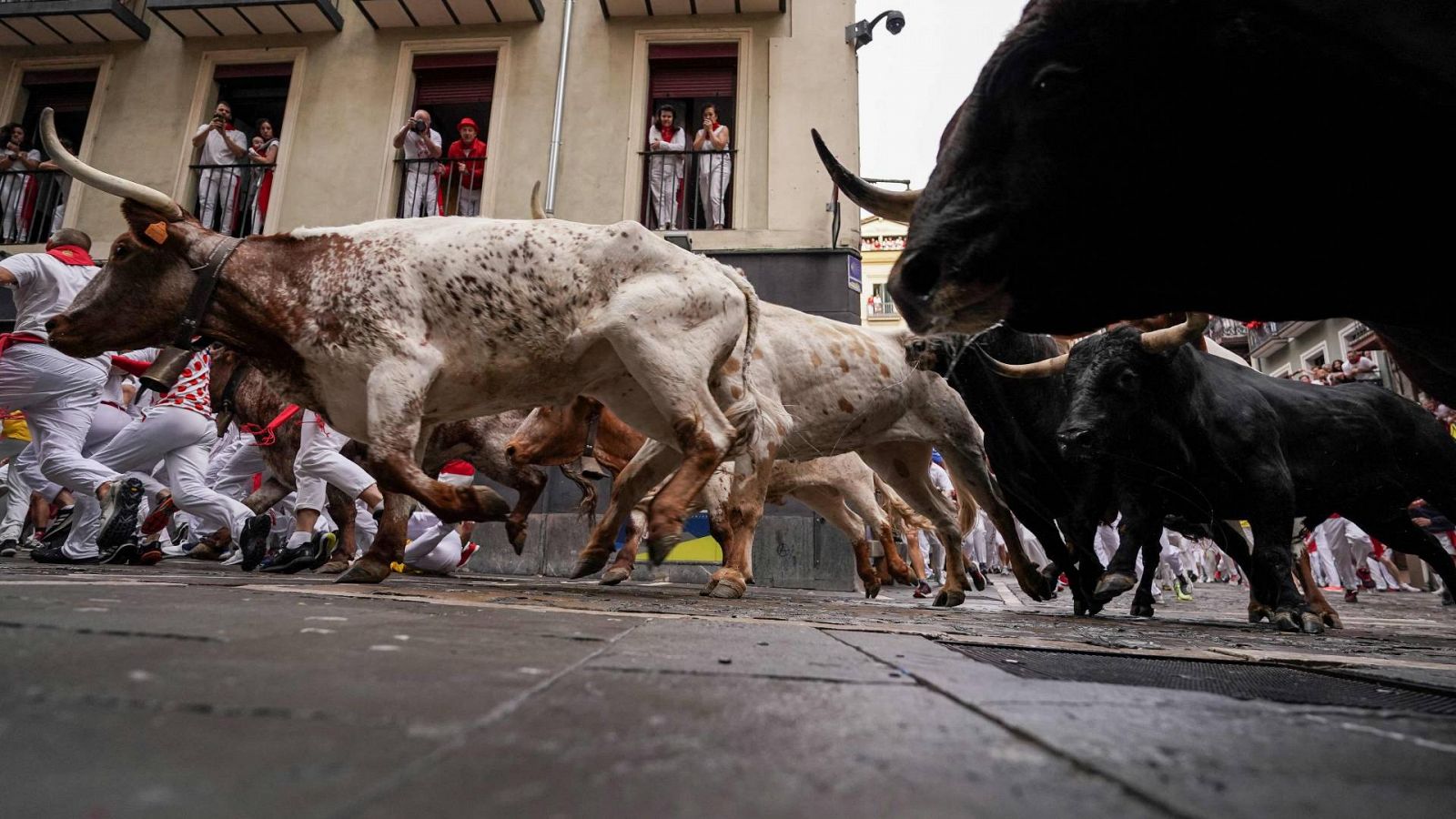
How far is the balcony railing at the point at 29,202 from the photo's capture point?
564 inches

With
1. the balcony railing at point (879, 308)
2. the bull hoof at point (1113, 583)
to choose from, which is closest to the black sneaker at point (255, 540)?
the bull hoof at point (1113, 583)

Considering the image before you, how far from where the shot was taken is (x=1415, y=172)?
149cm

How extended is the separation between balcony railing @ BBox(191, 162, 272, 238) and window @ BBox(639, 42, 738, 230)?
22.0ft

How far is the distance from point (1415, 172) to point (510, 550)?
34.2ft

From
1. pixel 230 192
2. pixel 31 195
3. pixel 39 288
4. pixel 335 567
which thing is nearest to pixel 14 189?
pixel 31 195

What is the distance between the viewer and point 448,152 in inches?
551

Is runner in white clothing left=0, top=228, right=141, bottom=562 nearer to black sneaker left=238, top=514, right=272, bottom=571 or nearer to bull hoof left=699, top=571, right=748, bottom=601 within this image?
black sneaker left=238, top=514, right=272, bottom=571

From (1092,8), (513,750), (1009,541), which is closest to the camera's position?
(513,750)

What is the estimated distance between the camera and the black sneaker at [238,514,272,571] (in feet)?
19.8

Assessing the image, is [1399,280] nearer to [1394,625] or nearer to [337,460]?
[1394,625]

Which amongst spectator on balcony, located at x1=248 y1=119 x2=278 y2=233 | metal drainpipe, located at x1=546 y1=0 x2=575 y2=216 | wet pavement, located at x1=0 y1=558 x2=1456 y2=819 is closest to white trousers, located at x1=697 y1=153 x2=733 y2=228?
metal drainpipe, located at x1=546 y1=0 x2=575 y2=216

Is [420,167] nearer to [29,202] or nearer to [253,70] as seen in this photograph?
[253,70]

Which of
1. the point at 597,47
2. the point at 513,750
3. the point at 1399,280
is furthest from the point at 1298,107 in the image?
the point at 597,47

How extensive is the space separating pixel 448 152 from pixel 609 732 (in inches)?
585
